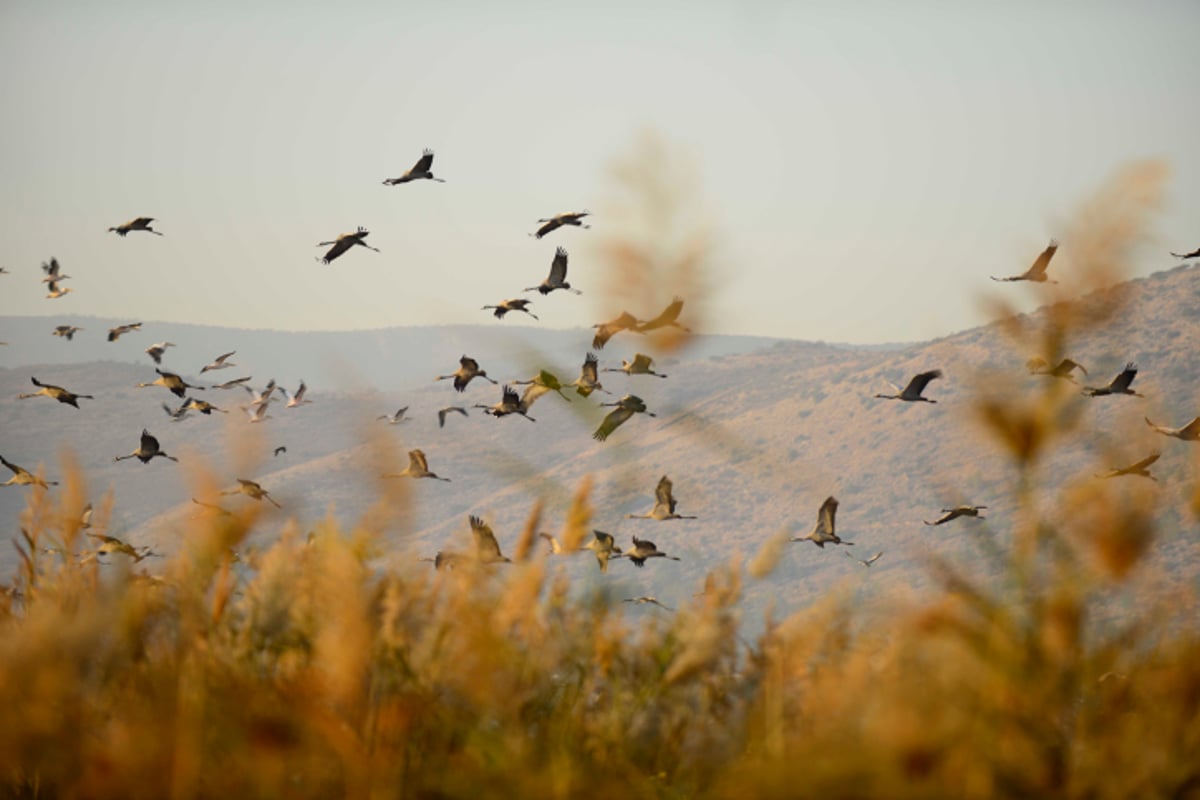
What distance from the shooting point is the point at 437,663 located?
3.46m

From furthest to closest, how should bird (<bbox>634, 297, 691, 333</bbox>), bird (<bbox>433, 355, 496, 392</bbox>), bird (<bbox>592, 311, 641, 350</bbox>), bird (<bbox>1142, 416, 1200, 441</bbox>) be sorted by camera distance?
1. bird (<bbox>433, 355, 496, 392</bbox>)
2. bird (<bbox>1142, 416, 1200, 441</bbox>)
3. bird (<bbox>592, 311, 641, 350</bbox>)
4. bird (<bbox>634, 297, 691, 333</bbox>)

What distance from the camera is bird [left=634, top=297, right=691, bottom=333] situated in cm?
372

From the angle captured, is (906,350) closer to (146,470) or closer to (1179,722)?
(146,470)

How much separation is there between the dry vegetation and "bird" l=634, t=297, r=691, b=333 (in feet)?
1.72

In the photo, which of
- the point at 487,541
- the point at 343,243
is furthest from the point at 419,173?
the point at 487,541

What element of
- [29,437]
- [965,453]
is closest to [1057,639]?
[965,453]

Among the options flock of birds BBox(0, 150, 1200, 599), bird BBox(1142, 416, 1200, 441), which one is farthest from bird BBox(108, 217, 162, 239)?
bird BBox(1142, 416, 1200, 441)

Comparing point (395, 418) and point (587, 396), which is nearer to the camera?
point (587, 396)

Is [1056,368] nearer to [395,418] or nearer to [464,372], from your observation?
[395,418]

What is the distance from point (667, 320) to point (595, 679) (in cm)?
117

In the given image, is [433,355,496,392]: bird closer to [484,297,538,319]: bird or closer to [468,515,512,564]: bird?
[484,297,538,319]: bird

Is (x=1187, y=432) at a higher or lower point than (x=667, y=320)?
lower

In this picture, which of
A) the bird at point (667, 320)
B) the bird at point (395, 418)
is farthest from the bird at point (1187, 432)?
the bird at point (667, 320)

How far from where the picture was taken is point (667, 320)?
12.5 feet
